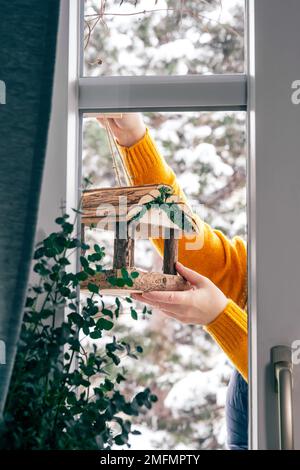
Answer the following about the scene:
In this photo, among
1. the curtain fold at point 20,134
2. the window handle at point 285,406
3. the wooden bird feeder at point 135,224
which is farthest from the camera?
the wooden bird feeder at point 135,224

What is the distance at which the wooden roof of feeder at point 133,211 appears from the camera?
4.75ft

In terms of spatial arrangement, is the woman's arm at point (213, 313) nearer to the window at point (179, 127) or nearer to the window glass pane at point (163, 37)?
the window at point (179, 127)

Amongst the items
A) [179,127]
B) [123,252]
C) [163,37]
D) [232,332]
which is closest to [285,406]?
[232,332]

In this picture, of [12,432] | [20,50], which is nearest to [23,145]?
[20,50]

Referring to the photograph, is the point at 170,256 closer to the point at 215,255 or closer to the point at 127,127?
the point at 215,255

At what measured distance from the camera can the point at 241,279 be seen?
156cm

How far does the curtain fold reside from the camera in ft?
3.94

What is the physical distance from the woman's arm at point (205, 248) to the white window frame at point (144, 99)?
6cm

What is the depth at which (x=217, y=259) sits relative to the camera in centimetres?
155

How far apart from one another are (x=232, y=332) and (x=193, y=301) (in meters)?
0.12

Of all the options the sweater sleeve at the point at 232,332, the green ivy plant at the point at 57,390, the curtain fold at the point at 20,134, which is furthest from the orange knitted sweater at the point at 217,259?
the curtain fold at the point at 20,134
